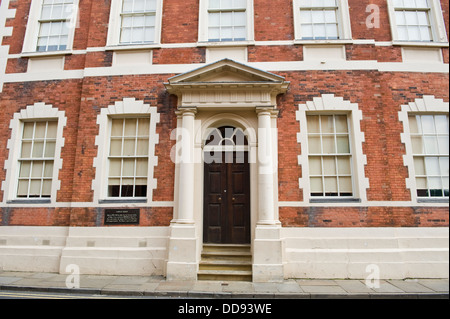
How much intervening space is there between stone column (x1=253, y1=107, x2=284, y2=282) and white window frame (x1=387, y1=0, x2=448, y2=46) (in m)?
4.24

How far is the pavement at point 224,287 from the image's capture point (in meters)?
5.67

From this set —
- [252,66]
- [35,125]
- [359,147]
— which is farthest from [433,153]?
[35,125]

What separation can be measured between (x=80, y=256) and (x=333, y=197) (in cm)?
651

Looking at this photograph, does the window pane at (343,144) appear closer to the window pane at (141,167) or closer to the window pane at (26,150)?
the window pane at (141,167)

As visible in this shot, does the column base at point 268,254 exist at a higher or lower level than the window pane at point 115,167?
lower

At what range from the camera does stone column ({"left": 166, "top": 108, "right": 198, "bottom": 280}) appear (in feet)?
21.9

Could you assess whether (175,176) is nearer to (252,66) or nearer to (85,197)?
(85,197)

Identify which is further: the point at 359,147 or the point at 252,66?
the point at 252,66

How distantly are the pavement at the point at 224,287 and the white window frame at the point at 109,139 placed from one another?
6.55 feet

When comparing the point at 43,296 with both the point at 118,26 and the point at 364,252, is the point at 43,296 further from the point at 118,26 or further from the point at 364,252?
the point at 118,26

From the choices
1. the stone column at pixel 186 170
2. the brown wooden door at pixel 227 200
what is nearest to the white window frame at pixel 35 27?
the stone column at pixel 186 170

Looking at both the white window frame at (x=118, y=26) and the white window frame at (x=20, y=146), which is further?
the white window frame at (x=118, y=26)

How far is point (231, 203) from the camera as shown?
25.0 ft

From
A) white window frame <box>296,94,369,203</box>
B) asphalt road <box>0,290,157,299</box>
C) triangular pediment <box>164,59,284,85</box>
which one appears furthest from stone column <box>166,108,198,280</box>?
white window frame <box>296,94,369,203</box>
